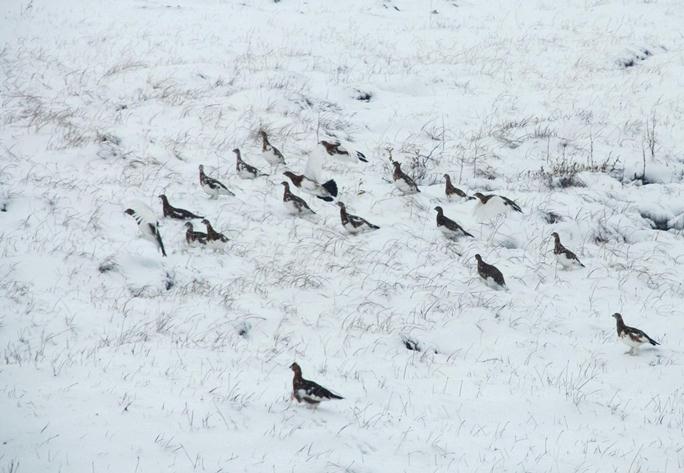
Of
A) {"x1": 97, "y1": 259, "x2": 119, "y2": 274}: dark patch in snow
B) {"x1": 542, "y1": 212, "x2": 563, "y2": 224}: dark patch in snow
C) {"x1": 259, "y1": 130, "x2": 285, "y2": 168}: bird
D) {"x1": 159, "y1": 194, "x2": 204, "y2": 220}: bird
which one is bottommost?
{"x1": 542, "y1": 212, "x2": 563, "y2": 224}: dark patch in snow

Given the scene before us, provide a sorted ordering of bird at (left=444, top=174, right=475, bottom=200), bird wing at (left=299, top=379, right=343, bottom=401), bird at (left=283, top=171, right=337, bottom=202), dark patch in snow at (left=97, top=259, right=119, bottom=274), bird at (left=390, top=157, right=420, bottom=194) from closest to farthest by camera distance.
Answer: bird wing at (left=299, top=379, right=343, bottom=401)
dark patch in snow at (left=97, top=259, right=119, bottom=274)
bird at (left=283, top=171, right=337, bottom=202)
bird at (left=390, top=157, right=420, bottom=194)
bird at (left=444, top=174, right=475, bottom=200)

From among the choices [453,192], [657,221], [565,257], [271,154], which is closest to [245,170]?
[271,154]

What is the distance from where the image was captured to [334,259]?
36.0 ft

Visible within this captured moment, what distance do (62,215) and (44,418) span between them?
576 cm

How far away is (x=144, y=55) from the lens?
63.3 ft

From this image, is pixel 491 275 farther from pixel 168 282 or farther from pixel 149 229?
pixel 149 229

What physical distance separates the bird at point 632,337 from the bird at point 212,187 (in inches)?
262

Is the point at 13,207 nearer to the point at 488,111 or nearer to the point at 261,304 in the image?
the point at 261,304

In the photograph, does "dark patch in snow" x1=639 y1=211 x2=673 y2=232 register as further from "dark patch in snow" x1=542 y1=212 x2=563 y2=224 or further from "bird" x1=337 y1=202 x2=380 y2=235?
"bird" x1=337 y1=202 x2=380 y2=235

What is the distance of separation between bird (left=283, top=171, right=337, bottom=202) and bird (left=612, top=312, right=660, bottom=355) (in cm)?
561

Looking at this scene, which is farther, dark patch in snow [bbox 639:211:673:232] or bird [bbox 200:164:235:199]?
dark patch in snow [bbox 639:211:673:232]

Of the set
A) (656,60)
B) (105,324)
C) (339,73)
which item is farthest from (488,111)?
(105,324)

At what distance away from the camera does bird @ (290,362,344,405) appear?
6.91m

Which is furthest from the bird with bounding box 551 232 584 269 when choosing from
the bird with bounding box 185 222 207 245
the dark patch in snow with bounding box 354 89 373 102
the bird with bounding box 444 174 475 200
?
the dark patch in snow with bounding box 354 89 373 102
